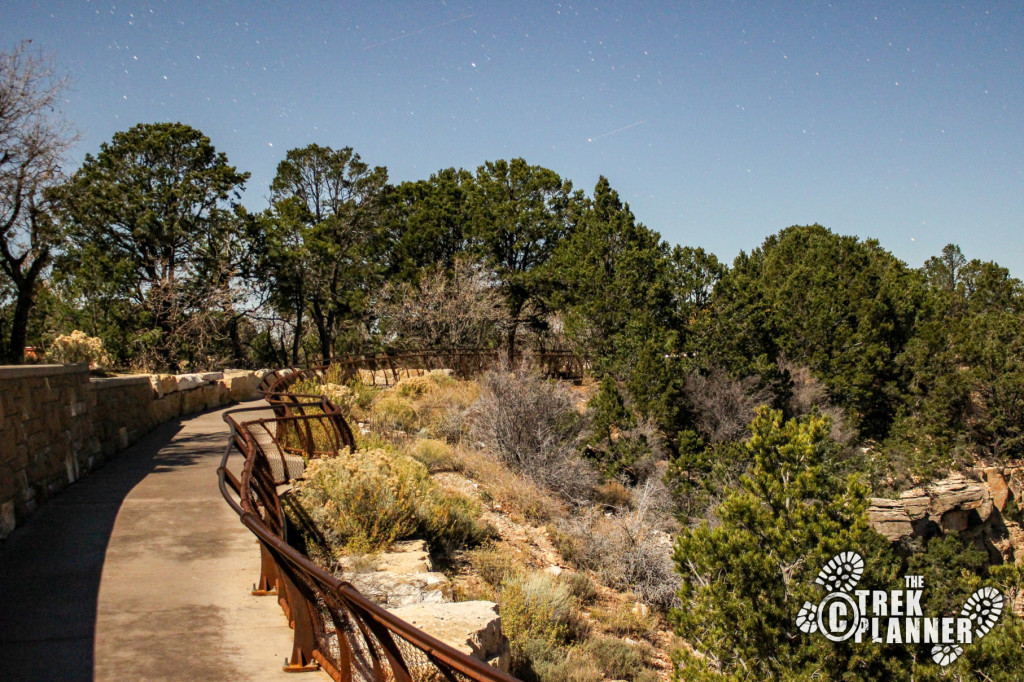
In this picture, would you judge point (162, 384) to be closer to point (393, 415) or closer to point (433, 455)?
point (393, 415)

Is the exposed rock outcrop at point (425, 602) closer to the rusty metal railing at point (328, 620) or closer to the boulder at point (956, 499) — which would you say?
the rusty metal railing at point (328, 620)

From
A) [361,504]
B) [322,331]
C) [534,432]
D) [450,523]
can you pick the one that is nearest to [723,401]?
[534,432]

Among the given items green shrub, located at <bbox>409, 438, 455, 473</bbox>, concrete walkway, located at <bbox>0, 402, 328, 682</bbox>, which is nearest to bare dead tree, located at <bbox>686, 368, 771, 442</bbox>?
green shrub, located at <bbox>409, 438, 455, 473</bbox>

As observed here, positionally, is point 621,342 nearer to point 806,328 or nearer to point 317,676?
point 806,328

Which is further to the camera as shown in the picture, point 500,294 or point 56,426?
point 500,294

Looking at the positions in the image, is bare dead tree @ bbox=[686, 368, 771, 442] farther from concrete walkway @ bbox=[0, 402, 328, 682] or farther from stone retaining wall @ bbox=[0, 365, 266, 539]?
concrete walkway @ bbox=[0, 402, 328, 682]

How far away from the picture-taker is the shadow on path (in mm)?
4105

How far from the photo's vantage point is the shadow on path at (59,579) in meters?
4.11

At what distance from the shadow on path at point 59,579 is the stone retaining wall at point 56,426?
0.23m

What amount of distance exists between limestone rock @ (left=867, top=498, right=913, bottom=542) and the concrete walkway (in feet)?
79.3

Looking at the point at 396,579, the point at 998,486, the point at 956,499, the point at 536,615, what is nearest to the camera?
the point at 396,579

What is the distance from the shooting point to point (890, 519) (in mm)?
25656

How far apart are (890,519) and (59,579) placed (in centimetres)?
2732

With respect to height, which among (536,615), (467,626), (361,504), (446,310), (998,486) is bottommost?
(998,486)
